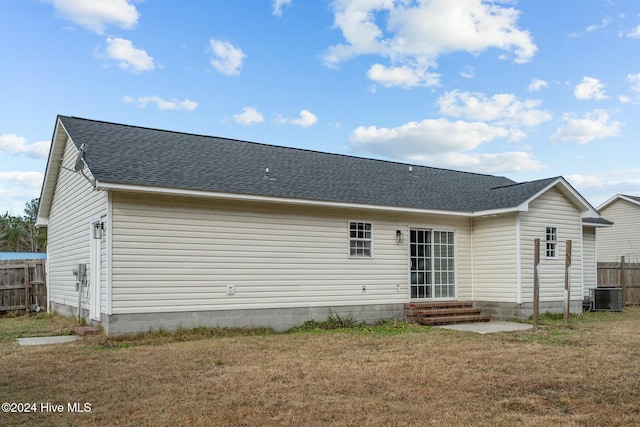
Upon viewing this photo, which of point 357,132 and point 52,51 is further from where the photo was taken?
point 357,132

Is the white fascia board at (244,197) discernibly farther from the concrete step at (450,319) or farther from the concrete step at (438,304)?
the concrete step at (450,319)

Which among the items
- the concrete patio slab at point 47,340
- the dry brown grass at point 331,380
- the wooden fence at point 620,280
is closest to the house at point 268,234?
the concrete patio slab at point 47,340

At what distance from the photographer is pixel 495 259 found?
14.5 metres

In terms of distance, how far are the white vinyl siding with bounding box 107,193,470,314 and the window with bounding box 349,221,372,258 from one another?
14 cm

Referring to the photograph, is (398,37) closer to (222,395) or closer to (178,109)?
(178,109)

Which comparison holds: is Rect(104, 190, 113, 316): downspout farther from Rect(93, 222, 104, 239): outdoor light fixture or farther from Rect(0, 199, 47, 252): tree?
Rect(0, 199, 47, 252): tree

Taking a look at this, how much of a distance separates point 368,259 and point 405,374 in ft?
20.8

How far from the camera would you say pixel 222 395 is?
6.04m

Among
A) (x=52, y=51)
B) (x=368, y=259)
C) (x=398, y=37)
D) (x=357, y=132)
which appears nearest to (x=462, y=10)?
(x=398, y=37)

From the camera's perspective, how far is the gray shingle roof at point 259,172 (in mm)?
11023

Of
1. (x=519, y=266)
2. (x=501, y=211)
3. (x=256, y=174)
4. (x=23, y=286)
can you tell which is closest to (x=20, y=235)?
(x=23, y=286)

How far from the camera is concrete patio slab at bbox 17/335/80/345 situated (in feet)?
33.2

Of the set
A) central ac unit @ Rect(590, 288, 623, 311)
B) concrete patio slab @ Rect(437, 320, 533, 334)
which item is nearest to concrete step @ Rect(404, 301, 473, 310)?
concrete patio slab @ Rect(437, 320, 533, 334)

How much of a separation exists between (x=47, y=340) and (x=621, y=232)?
85.8ft
